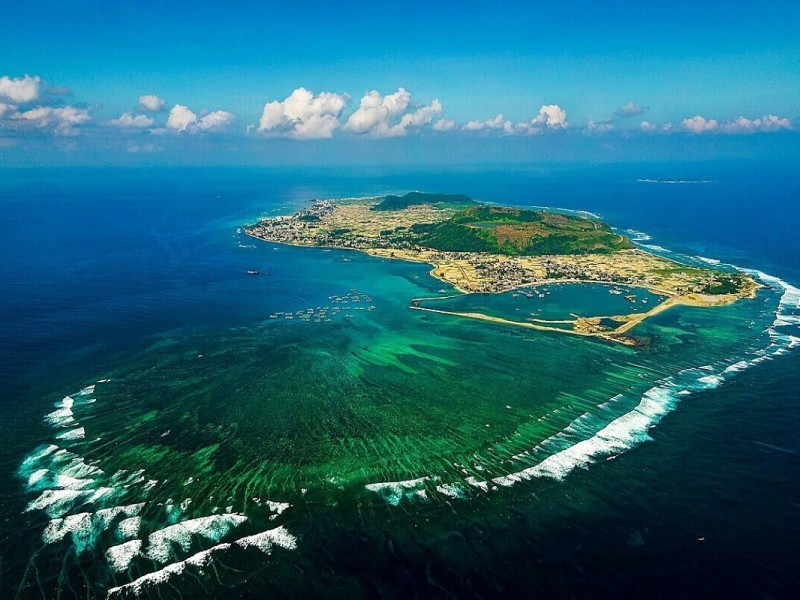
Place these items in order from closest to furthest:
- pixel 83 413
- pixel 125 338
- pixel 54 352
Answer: pixel 83 413
pixel 54 352
pixel 125 338

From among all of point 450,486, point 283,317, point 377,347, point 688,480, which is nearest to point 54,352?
point 283,317

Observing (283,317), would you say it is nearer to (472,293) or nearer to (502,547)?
(472,293)

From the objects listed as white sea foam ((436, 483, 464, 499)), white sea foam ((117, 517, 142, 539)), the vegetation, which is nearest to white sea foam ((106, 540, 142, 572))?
white sea foam ((117, 517, 142, 539))

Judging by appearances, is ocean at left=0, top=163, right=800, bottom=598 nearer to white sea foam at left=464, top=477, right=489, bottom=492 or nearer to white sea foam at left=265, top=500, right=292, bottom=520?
white sea foam at left=265, top=500, right=292, bottom=520

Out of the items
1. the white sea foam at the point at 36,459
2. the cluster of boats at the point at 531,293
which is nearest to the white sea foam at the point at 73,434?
the white sea foam at the point at 36,459

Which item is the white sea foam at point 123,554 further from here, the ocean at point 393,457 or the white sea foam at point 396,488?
the white sea foam at point 396,488

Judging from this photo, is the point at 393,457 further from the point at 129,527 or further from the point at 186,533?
the point at 129,527
